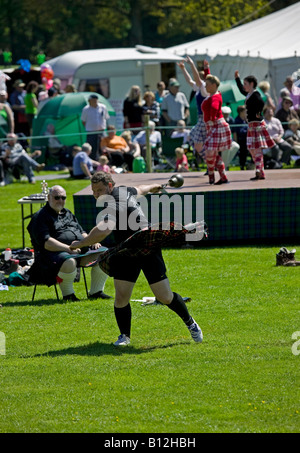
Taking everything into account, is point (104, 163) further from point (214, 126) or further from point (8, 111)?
point (214, 126)

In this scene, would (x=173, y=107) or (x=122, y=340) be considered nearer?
(x=122, y=340)

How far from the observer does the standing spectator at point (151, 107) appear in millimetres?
19672

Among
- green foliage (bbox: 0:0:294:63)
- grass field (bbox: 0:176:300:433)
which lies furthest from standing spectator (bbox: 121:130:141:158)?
green foliage (bbox: 0:0:294:63)

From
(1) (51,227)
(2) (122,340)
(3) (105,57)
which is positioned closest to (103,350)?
(2) (122,340)

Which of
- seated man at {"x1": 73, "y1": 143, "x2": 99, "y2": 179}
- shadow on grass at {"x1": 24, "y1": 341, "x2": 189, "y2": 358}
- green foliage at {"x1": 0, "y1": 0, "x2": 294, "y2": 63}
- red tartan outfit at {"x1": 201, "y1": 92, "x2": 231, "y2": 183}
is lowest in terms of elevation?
shadow on grass at {"x1": 24, "y1": 341, "x2": 189, "y2": 358}

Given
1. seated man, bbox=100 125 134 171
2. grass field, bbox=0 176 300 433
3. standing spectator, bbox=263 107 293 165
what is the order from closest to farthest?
1. grass field, bbox=0 176 300 433
2. standing spectator, bbox=263 107 293 165
3. seated man, bbox=100 125 134 171

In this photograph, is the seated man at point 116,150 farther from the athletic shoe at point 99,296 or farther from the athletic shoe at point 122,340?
the athletic shoe at point 122,340

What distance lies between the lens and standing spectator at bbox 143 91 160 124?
64.5 ft

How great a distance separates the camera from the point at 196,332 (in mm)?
7305

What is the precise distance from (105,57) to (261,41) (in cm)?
501

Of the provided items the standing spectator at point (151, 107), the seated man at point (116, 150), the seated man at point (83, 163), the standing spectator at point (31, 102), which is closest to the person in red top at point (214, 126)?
the seated man at point (83, 163)

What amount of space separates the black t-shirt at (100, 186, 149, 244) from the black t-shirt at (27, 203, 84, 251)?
2.17m

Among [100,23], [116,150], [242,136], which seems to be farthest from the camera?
[100,23]

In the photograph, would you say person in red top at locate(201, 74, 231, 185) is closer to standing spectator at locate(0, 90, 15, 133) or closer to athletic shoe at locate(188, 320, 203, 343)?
athletic shoe at locate(188, 320, 203, 343)
